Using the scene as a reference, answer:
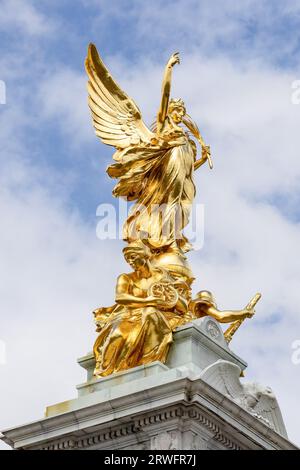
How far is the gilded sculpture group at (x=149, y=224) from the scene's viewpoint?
62.6ft

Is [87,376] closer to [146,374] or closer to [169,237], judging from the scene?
[146,374]

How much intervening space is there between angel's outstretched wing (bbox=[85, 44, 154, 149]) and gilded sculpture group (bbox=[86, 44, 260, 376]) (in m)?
0.02

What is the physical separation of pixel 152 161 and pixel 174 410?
5898 millimetres

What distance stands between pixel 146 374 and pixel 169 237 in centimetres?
347

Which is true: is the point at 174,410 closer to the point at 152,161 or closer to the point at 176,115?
the point at 152,161

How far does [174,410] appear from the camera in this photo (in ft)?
57.4

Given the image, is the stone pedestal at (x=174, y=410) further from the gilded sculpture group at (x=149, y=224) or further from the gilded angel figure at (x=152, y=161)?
the gilded angel figure at (x=152, y=161)

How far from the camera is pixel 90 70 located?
2262 centimetres

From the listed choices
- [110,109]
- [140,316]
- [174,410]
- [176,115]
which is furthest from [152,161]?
[174,410]

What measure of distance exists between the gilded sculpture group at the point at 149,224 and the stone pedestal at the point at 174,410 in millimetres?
476

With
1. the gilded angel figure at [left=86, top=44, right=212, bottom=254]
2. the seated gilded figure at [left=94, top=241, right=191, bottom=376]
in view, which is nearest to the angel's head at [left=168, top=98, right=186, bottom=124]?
the gilded angel figure at [left=86, top=44, right=212, bottom=254]

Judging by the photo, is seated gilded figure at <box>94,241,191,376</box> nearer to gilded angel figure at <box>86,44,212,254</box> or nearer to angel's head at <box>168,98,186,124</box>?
gilded angel figure at <box>86,44,212,254</box>

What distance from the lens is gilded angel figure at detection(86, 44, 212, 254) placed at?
69.9 ft

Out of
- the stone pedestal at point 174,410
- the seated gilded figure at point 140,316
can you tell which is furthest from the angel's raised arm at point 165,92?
the stone pedestal at point 174,410
